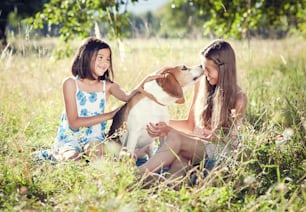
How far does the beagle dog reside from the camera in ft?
12.4

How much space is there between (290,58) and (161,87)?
5514mm

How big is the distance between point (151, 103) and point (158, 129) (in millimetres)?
212

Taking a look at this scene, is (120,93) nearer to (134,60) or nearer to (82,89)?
(82,89)

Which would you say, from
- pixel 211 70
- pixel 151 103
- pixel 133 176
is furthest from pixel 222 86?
pixel 133 176

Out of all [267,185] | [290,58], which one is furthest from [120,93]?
[290,58]

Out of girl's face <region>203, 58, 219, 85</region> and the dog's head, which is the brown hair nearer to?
the dog's head

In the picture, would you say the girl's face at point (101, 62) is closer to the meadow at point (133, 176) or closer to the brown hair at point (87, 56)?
the brown hair at point (87, 56)

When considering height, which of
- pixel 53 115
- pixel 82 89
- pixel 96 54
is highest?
pixel 96 54

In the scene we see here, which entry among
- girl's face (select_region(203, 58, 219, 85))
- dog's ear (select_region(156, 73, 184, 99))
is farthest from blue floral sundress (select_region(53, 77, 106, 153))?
girl's face (select_region(203, 58, 219, 85))

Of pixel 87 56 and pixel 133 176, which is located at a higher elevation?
pixel 87 56

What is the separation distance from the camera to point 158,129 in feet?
12.2

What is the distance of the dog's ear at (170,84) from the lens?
3779mm

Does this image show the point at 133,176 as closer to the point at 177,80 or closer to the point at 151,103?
the point at 151,103

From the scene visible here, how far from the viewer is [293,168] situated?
3568 millimetres
